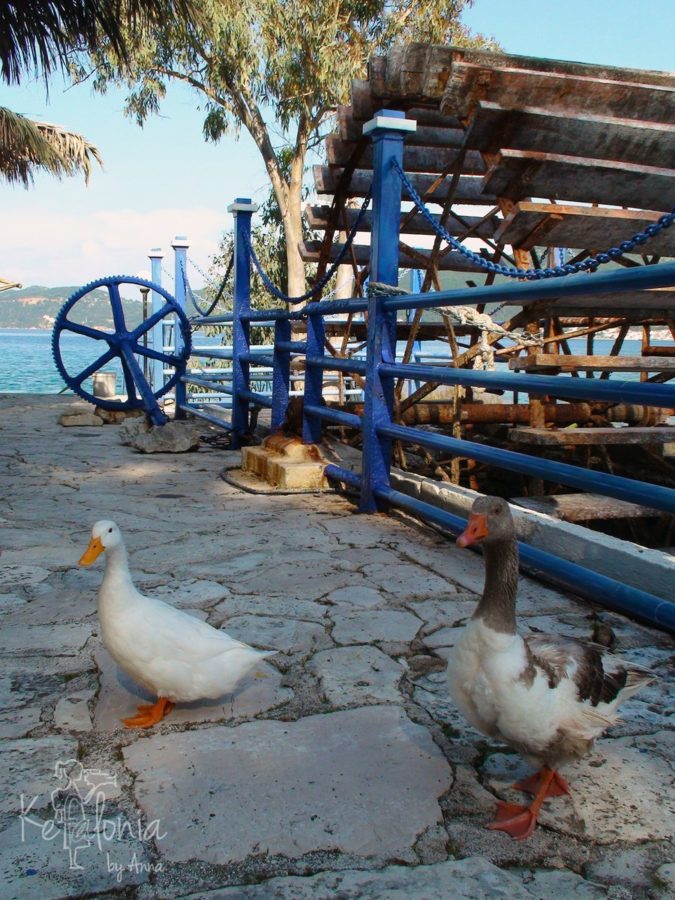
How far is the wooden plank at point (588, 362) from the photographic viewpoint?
5164 mm

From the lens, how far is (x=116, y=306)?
884 centimetres

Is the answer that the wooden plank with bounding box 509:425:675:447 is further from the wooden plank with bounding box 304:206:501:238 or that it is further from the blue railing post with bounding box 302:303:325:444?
the wooden plank with bounding box 304:206:501:238

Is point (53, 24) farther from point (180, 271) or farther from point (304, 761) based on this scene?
point (304, 761)

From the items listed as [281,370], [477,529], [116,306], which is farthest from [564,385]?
[116,306]


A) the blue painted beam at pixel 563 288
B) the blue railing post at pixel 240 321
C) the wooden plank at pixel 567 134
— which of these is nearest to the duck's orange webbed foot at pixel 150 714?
the blue painted beam at pixel 563 288

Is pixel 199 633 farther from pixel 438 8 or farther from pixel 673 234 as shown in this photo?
pixel 438 8

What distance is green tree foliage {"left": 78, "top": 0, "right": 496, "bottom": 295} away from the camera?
53.1 ft

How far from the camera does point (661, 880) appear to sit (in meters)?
1.65

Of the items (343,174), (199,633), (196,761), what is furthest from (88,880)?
(343,174)

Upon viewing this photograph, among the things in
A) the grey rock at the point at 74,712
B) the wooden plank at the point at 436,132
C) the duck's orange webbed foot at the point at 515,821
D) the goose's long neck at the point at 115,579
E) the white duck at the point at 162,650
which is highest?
the wooden plank at the point at 436,132

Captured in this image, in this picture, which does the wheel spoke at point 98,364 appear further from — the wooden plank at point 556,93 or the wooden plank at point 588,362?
the wooden plank at point 588,362

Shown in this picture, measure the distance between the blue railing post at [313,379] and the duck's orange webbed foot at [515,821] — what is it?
3.79 meters

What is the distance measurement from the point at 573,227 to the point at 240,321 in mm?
2991

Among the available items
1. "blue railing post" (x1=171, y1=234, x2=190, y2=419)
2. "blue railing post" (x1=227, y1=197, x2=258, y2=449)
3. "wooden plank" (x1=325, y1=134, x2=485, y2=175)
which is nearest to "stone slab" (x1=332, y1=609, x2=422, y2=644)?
"blue railing post" (x1=227, y1=197, x2=258, y2=449)
